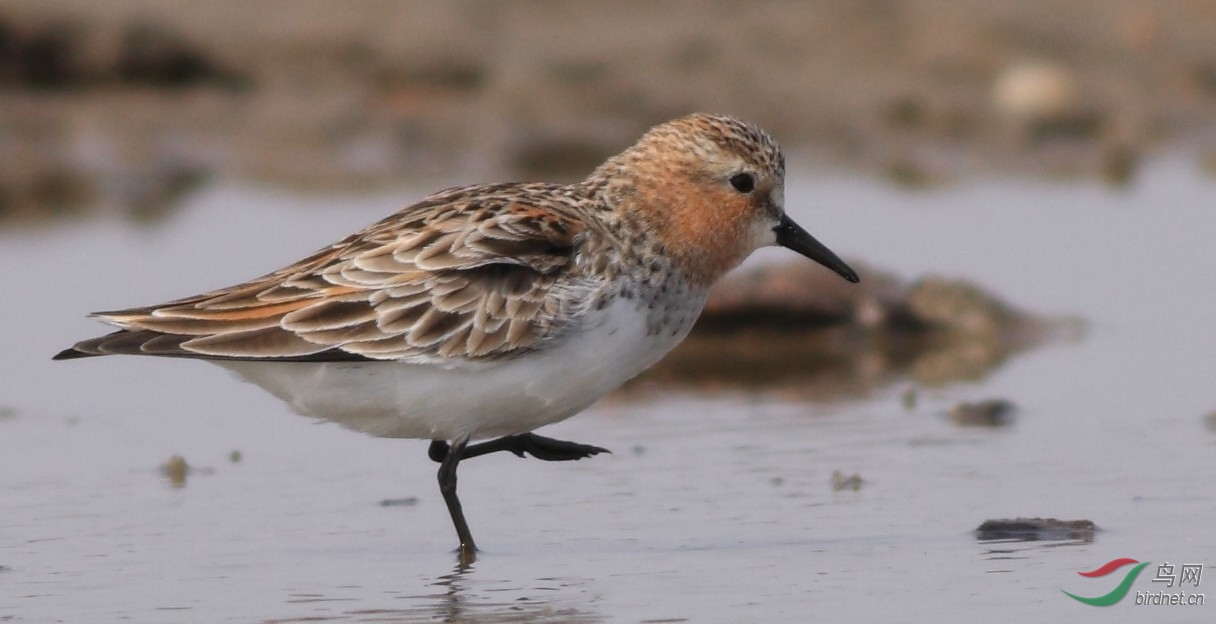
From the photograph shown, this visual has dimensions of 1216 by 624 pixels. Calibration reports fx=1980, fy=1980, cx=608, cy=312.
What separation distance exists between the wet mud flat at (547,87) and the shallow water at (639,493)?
11.9 ft

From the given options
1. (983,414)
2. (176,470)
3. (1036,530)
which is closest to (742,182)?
(1036,530)

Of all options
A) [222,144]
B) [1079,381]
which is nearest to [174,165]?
[222,144]

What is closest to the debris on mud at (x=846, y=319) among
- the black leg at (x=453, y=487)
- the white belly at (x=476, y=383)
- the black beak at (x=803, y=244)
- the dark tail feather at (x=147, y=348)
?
the black beak at (x=803, y=244)

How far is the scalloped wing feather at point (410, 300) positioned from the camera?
25.1 feet

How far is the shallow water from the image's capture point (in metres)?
7.12

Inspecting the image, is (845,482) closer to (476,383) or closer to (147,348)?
(476,383)

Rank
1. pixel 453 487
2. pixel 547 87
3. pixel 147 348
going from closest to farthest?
pixel 147 348 → pixel 453 487 → pixel 547 87

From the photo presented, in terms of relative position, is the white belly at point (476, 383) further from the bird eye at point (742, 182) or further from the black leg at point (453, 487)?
the bird eye at point (742, 182)

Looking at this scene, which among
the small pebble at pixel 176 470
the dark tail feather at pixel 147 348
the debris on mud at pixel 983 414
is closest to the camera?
the dark tail feather at pixel 147 348

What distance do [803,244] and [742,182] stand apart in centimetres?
46

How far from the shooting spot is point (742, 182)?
27.2 feet

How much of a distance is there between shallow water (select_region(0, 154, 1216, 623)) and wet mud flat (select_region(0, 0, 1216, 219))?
3627 mm

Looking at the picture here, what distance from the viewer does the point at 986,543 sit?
303 inches

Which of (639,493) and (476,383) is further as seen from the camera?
(639,493)
